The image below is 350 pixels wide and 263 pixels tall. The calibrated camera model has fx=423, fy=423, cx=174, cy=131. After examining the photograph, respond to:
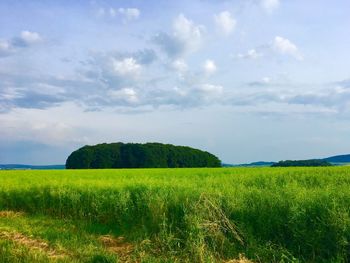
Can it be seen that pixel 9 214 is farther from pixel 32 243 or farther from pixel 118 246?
pixel 118 246

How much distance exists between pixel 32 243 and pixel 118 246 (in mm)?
2427

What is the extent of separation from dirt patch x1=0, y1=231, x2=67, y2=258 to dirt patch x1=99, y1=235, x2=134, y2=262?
142cm

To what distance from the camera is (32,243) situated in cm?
1198

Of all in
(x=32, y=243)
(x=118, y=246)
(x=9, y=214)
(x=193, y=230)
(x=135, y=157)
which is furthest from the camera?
(x=135, y=157)

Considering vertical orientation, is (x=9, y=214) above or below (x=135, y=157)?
below

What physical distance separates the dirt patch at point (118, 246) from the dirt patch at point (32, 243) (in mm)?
1421

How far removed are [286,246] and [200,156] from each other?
8972 cm

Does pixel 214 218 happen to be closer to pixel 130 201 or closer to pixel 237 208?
pixel 237 208

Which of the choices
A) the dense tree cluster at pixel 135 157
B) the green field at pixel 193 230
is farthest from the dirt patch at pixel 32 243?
the dense tree cluster at pixel 135 157

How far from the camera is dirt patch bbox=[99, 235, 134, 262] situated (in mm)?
10625

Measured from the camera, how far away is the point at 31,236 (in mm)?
13094

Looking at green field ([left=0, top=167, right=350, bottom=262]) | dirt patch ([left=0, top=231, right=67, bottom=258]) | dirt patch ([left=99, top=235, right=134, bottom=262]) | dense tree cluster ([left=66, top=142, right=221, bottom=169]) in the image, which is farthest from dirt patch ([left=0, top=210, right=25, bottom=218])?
dense tree cluster ([left=66, top=142, right=221, bottom=169])

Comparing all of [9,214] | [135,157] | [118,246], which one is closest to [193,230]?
[118,246]

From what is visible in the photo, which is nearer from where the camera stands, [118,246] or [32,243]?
[32,243]
